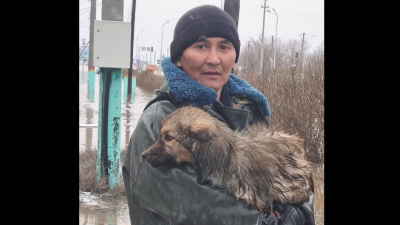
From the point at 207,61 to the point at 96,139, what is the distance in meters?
1.68

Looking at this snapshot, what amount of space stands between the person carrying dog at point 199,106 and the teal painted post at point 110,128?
4.29ft

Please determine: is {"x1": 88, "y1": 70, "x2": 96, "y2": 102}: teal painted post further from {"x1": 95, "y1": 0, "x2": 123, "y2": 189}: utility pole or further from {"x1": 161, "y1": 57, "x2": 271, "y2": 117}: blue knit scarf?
{"x1": 161, "y1": 57, "x2": 271, "y2": 117}: blue knit scarf

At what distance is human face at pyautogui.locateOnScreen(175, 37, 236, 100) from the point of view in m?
2.43

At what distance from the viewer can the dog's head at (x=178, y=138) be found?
2.22 meters

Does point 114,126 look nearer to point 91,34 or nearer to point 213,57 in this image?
point 91,34

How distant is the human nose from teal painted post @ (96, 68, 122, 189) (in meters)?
1.45

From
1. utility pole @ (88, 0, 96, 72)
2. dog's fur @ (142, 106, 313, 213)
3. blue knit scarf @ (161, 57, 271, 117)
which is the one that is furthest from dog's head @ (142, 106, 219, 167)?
utility pole @ (88, 0, 96, 72)

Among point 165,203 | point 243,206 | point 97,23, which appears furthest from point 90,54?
point 243,206

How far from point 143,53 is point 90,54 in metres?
0.47

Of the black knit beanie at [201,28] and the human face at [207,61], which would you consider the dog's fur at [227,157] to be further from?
the black knit beanie at [201,28]

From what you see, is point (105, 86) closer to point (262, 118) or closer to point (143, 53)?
point (143, 53)

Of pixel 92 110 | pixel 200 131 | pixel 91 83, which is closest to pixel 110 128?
pixel 92 110

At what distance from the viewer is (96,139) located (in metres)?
3.71

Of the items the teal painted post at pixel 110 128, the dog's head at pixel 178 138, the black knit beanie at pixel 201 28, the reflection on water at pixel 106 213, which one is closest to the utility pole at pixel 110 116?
the teal painted post at pixel 110 128
